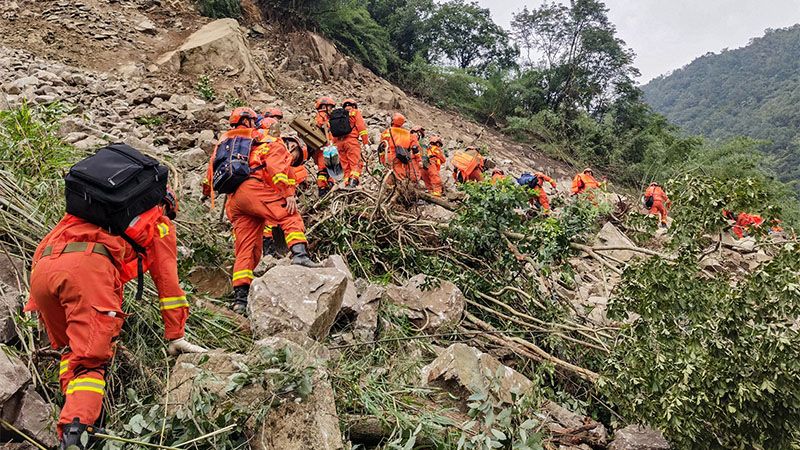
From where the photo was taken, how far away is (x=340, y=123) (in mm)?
6785

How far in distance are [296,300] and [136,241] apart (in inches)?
37.5

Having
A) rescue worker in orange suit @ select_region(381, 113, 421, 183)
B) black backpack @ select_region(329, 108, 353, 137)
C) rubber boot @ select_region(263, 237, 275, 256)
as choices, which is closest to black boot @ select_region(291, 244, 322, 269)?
rubber boot @ select_region(263, 237, 275, 256)

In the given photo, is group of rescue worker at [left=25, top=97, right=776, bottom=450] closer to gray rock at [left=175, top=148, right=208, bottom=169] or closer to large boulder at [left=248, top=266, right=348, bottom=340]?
large boulder at [left=248, top=266, right=348, bottom=340]

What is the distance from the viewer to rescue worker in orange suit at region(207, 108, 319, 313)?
3.82 meters

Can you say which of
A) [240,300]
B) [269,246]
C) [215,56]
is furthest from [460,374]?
[215,56]

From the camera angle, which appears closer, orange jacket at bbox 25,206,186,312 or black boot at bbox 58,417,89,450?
black boot at bbox 58,417,89,450

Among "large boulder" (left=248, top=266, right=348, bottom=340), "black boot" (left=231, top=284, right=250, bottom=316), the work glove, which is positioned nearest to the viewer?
the work glove

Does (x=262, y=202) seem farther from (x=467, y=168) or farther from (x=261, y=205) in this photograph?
(x=467, y=168)

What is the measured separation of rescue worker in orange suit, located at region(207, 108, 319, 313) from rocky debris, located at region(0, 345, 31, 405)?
1554 mm

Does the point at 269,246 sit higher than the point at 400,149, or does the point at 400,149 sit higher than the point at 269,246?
the point at 400,149

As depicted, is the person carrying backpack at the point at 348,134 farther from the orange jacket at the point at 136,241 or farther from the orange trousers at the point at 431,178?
the orange jacket at the point at 136,241

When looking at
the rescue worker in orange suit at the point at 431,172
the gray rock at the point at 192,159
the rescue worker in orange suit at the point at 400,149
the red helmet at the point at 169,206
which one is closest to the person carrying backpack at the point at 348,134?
the rescue worker in orange suit at the point at 400,149

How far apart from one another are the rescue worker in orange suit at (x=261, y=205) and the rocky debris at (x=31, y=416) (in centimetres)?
159

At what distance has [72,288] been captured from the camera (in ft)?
7.27
